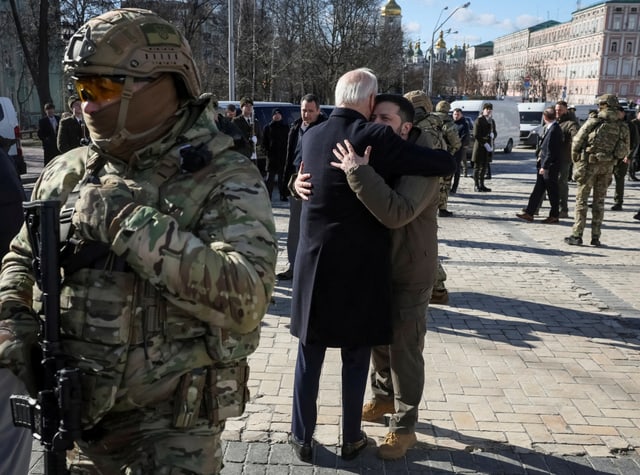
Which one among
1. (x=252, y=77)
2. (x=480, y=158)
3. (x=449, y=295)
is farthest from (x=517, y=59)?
(x=449, y=295)

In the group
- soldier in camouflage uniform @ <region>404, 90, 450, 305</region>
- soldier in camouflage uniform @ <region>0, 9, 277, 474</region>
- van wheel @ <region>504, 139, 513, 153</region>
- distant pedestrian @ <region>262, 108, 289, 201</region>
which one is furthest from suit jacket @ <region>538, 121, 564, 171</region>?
van wheel @ <region>504, 139, 513, 153</region>

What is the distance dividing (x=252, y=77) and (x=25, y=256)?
36212 mm

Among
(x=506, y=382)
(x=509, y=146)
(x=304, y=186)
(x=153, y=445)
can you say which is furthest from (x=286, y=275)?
(x=509, y=146)

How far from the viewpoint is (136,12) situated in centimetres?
196

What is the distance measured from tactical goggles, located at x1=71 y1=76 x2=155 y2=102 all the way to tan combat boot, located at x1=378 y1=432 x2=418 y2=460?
2.48 metres

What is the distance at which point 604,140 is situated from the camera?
9.11m

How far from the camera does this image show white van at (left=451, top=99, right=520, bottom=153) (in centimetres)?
2458

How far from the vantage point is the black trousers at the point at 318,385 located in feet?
10.9

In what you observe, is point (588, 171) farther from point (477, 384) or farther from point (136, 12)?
point (136, 12)

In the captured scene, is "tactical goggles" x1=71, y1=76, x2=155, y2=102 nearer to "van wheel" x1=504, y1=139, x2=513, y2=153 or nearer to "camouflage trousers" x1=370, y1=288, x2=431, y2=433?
"camouflage trousers" x1=370, y1=288, x2=431, y2=433

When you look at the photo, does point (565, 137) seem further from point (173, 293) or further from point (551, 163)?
point (173, 293)

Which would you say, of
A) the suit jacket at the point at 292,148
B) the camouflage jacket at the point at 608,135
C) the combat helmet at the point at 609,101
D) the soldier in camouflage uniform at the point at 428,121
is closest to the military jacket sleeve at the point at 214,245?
the soldier in camouflage uniform at the point at 428,121

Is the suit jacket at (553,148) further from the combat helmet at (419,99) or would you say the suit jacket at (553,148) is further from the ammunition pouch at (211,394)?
the ammunition pouch at (211,394)

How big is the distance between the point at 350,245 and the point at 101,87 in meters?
1.61
